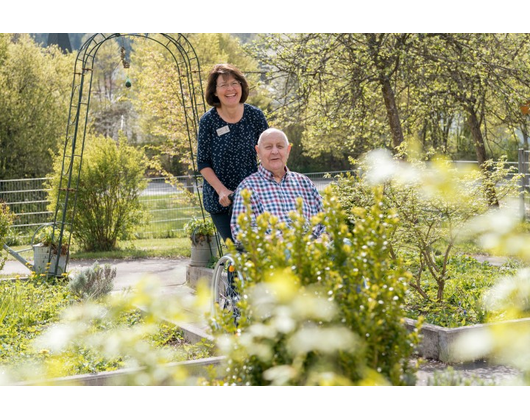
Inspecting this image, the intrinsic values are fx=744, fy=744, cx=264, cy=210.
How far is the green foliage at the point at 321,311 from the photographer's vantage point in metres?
2.26

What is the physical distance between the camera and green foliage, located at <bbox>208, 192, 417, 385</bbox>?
226 centimetres

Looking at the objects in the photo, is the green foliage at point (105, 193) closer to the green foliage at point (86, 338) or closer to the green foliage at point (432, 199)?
the green foliage at point (86, 338)

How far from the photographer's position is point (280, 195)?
14.1 ft

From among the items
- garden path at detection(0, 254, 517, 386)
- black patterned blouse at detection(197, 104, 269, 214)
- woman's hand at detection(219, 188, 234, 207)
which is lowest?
garden path at detection(0, 254, 517, 386)

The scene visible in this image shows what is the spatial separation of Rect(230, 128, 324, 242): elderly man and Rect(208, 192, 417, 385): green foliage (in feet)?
5.51

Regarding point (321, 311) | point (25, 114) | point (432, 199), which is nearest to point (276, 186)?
point (432, 199)

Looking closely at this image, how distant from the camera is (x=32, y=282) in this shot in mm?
7238

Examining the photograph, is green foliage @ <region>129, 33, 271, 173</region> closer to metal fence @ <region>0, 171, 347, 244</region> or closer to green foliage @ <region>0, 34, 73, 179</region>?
metal fence @ <region>0, 171, 347, 244</region>

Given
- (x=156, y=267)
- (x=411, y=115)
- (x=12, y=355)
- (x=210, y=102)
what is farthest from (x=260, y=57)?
(x=12, y=355)

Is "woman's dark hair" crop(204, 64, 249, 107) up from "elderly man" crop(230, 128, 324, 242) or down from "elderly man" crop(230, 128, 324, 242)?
up

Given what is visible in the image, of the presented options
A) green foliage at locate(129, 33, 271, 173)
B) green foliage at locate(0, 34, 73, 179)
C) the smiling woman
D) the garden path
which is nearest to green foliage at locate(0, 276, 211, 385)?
the garden path

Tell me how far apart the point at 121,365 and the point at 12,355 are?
0.80 metres

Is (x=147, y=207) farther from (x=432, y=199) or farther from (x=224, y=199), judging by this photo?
(x=224, y=199)
